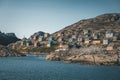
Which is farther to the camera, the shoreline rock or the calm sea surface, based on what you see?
the shoreline rock

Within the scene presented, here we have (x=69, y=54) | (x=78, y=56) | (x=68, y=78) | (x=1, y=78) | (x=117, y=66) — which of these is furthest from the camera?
(x=69, y=54)

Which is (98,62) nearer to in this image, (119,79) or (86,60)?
(86,60)

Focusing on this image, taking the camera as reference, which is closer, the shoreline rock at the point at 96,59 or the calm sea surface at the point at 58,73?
the calm sea surface at the point at 58,73

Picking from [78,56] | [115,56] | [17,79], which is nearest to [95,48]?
[78,56]

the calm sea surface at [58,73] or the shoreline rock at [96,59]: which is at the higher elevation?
the shoreline rock at [96,59]

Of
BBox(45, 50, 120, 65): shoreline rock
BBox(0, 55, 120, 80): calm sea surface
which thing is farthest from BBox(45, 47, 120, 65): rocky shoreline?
BBox(0, 55, 120, 80): calm sea surface

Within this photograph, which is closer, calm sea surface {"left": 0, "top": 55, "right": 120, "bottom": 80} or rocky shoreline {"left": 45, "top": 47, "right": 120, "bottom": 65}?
calm sea surface {"left": 0, "top": 55, "right": 120, "bottom": 80}

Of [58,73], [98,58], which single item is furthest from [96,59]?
[58,73]

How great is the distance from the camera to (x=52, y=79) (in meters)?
102

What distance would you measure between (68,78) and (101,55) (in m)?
68.1

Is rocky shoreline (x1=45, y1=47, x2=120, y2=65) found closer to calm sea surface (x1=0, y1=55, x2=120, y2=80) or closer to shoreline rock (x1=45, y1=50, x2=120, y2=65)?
shoreline rock (x1=45, y1=50, x2=120, y2=65)

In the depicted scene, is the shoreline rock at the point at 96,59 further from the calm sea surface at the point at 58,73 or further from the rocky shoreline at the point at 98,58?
the calm sea surface at the point at 58,73

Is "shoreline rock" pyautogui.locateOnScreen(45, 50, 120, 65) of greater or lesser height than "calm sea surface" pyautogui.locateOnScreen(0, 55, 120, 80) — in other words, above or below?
above

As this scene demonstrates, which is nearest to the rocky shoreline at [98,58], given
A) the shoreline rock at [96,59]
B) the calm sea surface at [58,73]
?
the shoreline rock at [96,59]
